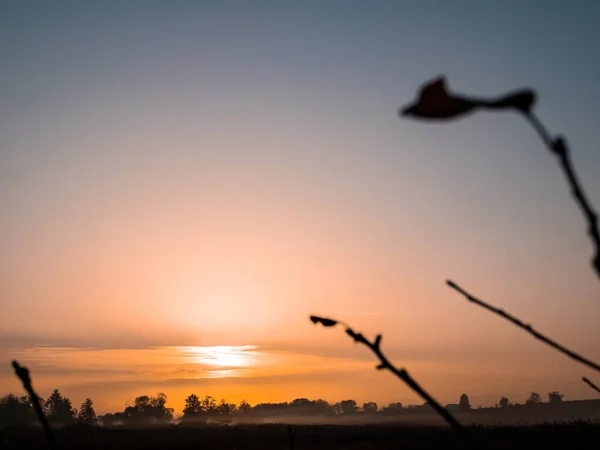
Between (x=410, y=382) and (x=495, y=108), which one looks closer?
(x=495, y=108)

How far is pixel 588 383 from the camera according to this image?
1203 millimetres

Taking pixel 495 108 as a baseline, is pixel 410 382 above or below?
below

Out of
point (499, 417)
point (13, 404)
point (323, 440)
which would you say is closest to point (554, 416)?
point (499, 417)

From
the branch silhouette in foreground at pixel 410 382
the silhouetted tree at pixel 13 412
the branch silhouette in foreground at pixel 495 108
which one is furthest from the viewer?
the silhouetted tree at pixel 13 412

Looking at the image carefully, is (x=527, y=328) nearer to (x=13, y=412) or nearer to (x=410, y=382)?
(x=410, y=382)

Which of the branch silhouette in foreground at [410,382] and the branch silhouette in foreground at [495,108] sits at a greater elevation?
the branch silhouette in foreground at [495,108]

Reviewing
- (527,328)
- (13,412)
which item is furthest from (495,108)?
(13,412)

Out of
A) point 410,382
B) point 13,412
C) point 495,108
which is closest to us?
point 495,108

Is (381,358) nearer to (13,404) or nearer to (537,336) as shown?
(537,336)

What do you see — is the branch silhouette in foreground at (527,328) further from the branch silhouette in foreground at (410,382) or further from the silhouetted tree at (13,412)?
the silhouetted tree at (13,412)

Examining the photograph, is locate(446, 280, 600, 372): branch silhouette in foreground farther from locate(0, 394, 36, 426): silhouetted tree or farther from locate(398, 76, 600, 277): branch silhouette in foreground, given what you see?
locate(0, 394, 36, 426): silhouetted tree

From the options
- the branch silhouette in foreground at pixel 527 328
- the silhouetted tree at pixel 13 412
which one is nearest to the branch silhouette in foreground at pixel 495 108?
the branch silhouette in foreground at pixel 527 328

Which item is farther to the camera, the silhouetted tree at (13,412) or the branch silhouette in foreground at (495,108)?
the silhouetted tree at (13,412)

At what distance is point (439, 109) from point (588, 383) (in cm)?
96
